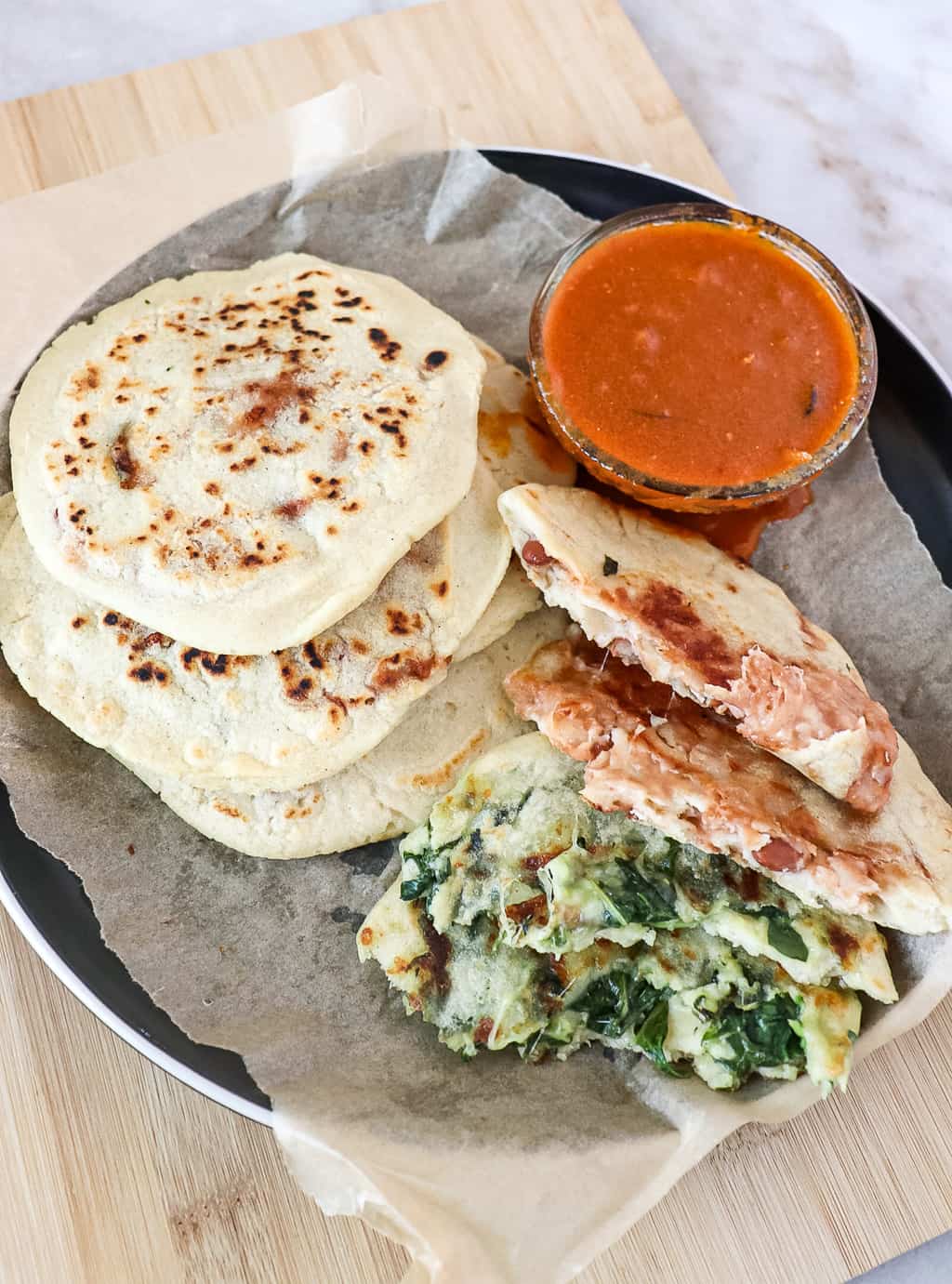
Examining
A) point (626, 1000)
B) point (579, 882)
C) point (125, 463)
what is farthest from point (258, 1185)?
point (125, 463)

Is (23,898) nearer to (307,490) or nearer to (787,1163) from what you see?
(307,490)

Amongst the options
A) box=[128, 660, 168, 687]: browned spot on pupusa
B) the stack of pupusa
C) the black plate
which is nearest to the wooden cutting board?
the black plate

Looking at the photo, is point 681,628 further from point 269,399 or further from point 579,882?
point 269,399

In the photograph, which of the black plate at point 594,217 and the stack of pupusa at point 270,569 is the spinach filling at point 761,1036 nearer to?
the stack of pupusa at point 270,569

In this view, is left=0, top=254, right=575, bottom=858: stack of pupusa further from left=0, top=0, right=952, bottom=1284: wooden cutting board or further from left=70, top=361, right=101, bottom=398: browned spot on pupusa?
left=0, top=0, right=952, bottom=1284: wooden cutting board

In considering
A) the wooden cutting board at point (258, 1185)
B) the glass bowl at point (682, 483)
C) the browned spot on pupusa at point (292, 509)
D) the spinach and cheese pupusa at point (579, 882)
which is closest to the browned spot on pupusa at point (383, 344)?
the glass bowl at point (682, 483)
